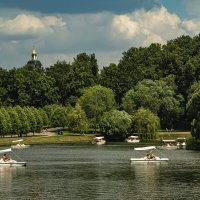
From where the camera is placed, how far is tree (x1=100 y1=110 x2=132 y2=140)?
580 feet

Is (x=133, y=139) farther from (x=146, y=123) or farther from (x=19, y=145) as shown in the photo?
(x=19, y=145)

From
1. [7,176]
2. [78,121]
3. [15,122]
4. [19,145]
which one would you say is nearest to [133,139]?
[78,121]

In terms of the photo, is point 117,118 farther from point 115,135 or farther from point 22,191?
point 22,191

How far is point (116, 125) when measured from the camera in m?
177

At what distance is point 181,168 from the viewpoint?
95.1 meters

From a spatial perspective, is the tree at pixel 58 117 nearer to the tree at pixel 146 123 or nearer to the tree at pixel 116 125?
the tree at pixel 116 125

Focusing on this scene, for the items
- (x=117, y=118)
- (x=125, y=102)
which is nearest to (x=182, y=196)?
(x=117, y=118)

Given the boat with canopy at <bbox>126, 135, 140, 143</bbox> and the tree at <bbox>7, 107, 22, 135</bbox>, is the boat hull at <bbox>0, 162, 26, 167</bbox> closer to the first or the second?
the boat with canopy at <bbox>126, 135, 140, 143</bbox>

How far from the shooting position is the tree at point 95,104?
634 ft

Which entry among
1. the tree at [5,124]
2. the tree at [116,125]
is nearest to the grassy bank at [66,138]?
the tree at [5,124]

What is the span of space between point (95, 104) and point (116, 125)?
68.2 feet

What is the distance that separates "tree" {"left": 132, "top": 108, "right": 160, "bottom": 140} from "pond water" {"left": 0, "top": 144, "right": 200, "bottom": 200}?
54995 mm

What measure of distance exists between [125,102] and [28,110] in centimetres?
2783

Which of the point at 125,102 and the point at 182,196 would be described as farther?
the point at 125,102
